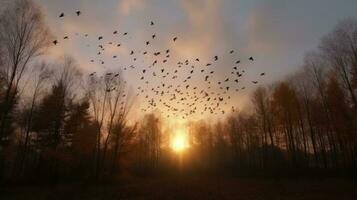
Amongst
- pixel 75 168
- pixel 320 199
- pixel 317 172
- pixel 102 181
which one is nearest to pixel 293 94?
pixel 317 172

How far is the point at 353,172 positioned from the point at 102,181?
1182 inches

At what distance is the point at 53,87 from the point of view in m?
33.5

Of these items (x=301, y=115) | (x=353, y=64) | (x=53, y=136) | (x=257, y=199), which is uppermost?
(x=353, y=64)

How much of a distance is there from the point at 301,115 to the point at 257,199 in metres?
26.3

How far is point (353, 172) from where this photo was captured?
2791 centimetres

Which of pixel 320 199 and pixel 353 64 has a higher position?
pixel 353 64

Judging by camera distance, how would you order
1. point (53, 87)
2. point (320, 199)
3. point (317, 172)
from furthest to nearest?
point (53, 87) < point (317, 172) < point (320, 199)

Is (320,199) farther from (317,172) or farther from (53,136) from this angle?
(53,136)

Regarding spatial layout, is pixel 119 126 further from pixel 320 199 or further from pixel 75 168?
pixel 320 199

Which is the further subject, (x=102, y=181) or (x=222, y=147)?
(x=222, y=147)

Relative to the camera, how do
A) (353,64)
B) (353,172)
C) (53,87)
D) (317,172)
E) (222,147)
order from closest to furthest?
1. (353,64)
2. (353,172)
3. (317,172)
4. (53,87)
5. (222,147)

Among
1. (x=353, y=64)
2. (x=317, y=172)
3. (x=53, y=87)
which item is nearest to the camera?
(x=353, y=64)

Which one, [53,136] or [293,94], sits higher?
[293,94]

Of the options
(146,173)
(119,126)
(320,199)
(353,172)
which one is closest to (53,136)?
(119,126)
